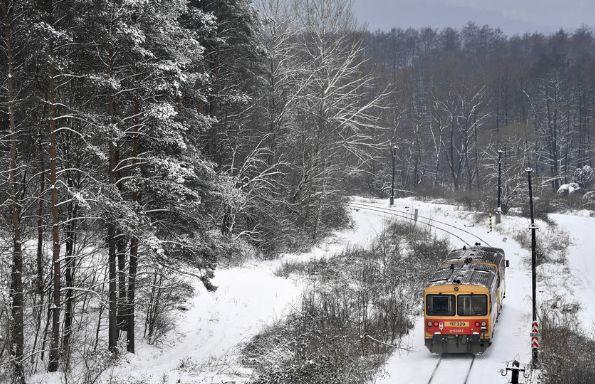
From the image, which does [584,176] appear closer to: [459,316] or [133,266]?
[459,316]

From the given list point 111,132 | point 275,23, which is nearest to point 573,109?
point 275,23

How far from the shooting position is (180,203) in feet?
57.7

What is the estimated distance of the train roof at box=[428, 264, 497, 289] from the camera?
60.8 ft

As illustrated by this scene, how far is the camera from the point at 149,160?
16328 mm

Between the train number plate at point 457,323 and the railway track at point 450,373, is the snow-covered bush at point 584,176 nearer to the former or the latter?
the train number plate at point 457,323

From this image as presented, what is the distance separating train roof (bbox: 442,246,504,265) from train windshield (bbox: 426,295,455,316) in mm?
3050

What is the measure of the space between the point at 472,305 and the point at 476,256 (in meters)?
4.45

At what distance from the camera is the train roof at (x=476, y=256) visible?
21.6m

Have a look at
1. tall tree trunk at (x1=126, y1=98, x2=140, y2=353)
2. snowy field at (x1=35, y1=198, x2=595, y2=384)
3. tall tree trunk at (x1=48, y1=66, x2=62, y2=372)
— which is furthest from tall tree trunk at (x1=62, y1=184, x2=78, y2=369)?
tall tree trunk at (x1=126, y1=98, x2=140, y2=353)

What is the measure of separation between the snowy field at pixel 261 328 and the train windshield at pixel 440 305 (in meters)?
1.49

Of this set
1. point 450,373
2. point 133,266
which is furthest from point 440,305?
point 133,266

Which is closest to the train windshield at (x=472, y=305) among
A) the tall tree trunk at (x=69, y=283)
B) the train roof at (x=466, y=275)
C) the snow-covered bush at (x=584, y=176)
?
the train roof at (x=466, y=275)

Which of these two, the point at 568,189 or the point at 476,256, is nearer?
the point at 476,256

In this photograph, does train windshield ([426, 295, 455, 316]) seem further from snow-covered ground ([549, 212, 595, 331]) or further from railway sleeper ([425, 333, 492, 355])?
snow-covered ground ([549, 212, 595, 331])
